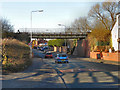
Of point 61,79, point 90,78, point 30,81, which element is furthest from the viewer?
point 90,78


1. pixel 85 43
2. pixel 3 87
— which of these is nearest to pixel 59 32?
pixel 85 43

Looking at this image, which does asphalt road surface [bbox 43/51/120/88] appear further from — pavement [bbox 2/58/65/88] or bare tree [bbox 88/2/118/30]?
bare tree [bbox 88/2/118/30]

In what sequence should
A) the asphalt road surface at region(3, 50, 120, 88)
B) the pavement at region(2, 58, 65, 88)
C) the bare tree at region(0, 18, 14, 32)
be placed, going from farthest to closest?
the bare tree at region(0, 18, 14, 32) < the asphalt road surface at region(3, 50, 120, 88) < the pavement at region(2, 58, 65, 88)

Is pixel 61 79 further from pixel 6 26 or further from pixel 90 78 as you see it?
pixel 6 26

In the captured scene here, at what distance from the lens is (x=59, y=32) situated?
4706 cm

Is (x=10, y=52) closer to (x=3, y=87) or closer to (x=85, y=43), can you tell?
(x=3, y=87)

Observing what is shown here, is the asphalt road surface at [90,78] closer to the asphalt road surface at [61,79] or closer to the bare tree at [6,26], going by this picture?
the asphalt road surface at [61,79]

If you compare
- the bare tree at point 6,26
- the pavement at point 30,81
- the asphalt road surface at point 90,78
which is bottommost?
the asphalt road surface at point 90,78

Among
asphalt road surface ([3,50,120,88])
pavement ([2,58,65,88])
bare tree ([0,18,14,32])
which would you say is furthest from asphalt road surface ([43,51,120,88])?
bare tree ([0,18,14,32])

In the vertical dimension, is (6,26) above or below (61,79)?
above

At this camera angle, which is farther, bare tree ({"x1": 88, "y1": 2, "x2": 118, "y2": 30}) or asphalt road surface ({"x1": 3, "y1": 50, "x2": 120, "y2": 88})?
bare tree ({"x1": 88, "y1": 2, "x2": 118, "y2": 30})

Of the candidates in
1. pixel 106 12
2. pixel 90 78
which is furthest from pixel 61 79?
pixel 106 12

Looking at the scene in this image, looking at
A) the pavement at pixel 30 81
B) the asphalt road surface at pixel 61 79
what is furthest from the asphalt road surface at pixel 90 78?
the pavement at pixel 30 81

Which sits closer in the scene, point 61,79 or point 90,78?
point 61,79
